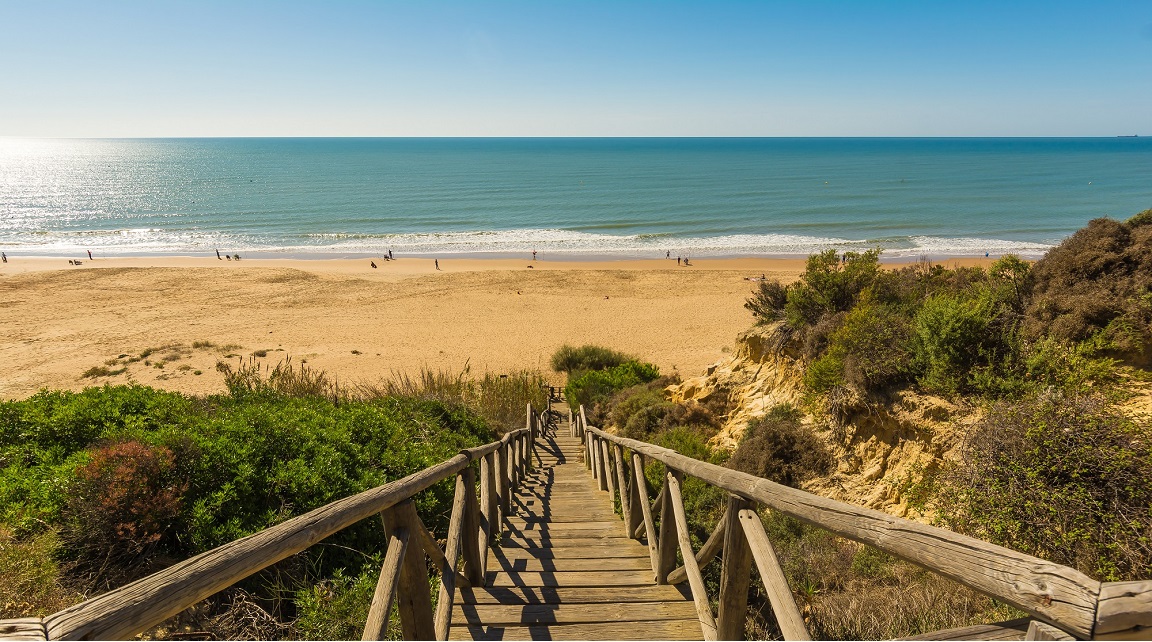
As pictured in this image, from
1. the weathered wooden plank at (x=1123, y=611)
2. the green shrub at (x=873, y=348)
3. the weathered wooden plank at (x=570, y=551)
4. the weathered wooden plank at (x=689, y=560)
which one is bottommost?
the weathered wooden plank at (x=570, y=551)

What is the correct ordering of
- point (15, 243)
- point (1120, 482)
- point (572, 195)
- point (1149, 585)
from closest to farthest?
point (1149, 585), point (1120, 482), point (15, 243), point (572, 195)

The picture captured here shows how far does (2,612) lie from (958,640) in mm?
4671

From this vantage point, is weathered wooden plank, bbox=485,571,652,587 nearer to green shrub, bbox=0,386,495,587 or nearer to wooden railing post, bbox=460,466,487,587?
wooden railing post, bbox=460,466,487,587

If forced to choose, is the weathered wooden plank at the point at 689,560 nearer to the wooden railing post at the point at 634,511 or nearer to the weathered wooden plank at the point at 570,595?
the weathered wooden plank at the point at 570,595

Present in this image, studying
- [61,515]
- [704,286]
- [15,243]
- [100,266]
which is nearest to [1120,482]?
[61,515]

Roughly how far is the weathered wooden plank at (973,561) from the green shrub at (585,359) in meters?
15.2

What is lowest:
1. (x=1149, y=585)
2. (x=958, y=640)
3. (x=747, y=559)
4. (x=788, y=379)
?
(x=788, y=379)

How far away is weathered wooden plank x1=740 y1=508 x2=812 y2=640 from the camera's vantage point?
79.1 inches

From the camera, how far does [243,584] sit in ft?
12.1

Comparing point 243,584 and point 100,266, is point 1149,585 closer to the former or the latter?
point 243,584

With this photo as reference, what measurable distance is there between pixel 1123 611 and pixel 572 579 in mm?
3064

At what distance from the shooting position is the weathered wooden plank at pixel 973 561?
1.22m

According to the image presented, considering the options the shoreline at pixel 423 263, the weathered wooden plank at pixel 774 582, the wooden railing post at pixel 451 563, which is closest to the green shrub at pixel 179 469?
the wooden railing post at pixel 451 563

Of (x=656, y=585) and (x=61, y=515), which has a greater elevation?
(x=61, y=515)
